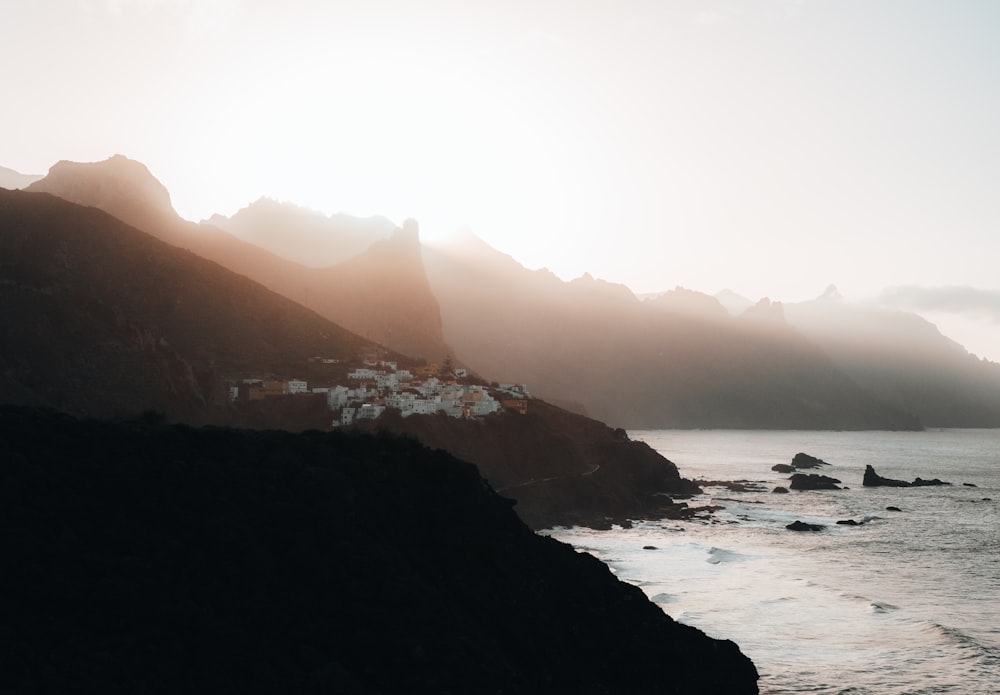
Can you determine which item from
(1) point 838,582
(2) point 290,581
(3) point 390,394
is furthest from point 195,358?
(2) point 290,581

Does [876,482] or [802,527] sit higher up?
[876,482]

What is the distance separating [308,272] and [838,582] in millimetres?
133130

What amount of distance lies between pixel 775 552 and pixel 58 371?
62333mm

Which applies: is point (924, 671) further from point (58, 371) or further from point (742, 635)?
point (58, 371)

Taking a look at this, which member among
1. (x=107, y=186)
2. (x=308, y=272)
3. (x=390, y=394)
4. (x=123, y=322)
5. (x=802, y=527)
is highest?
Result: (x=107, y=186)

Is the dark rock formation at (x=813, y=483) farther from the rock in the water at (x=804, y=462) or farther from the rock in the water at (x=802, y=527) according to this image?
the rock in the water at (x=802, y=527)

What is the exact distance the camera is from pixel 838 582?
53125 millimetres

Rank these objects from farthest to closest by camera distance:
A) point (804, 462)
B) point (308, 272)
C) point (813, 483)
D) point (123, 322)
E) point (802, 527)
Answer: point (308, 272) → point (804, 462) → point (813, 483) → point (802, 527) → point (123, 322)

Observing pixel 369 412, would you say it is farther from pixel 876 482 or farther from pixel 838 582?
pixel 876 482

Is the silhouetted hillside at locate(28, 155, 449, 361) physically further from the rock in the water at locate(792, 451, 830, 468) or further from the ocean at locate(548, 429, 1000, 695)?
the ocean at locate(548, 429, 1000, 695)

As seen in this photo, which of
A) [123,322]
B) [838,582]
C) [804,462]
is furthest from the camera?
[804,462]

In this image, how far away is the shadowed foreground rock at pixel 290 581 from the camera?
51.8 ft

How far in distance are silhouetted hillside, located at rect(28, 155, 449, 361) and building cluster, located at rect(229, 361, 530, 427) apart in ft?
158

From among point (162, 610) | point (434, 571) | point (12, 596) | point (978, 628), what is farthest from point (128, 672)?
point (978, 628)
